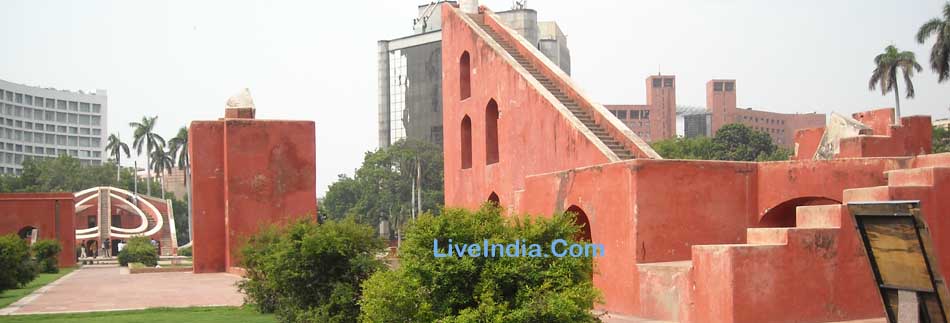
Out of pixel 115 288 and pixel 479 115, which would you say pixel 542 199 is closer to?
pixel 479 115

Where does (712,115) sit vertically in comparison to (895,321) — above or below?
above

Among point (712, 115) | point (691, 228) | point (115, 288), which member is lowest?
point (115, 288)

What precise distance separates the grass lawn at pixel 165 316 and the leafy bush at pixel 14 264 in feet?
17.4

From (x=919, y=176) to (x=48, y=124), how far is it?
411ft

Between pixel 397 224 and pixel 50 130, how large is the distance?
286ft

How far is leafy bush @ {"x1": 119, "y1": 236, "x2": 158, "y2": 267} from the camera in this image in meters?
29.9

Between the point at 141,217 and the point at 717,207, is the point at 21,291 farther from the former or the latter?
the point at 141,217

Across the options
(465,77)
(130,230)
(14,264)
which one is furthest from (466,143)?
(130,230)

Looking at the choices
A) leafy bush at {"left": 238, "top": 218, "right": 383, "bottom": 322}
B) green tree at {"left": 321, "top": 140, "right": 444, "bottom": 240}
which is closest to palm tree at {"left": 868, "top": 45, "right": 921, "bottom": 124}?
green tree at {"left": 321, "top": 140, "right": 444, "bottom": 240}

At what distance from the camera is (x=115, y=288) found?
60.6ft

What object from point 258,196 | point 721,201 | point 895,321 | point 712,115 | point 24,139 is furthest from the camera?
point 24,139

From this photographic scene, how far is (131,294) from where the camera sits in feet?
54.9

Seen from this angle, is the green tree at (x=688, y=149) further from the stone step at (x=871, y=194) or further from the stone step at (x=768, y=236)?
the stone step at (x=768, y=236)

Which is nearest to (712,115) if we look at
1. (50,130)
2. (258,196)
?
(50,130)
